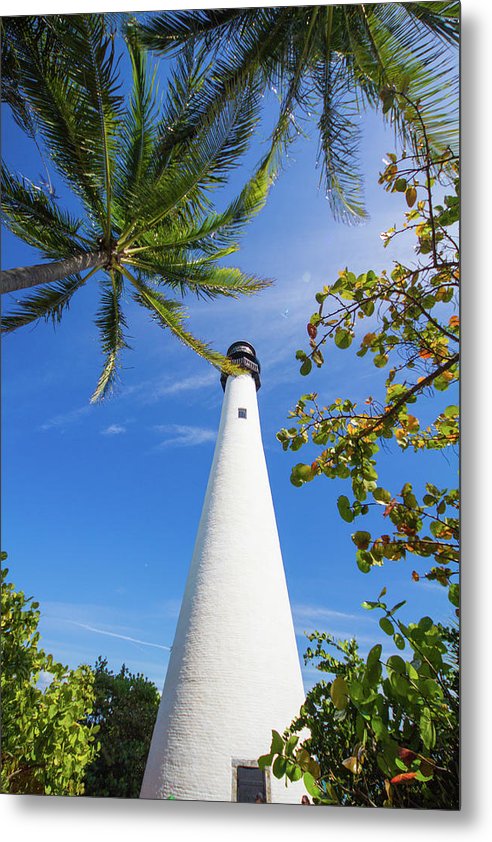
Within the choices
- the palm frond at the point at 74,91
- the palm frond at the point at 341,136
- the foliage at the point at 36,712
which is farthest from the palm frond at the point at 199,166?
the foliage at the point at 36,712

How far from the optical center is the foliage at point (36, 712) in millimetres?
2762

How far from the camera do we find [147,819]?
8.30 feet

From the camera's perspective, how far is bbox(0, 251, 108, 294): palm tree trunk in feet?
9.66

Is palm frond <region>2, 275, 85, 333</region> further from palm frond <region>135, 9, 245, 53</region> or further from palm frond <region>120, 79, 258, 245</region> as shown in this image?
palm frond <region>135, 9, 245, 53</region>

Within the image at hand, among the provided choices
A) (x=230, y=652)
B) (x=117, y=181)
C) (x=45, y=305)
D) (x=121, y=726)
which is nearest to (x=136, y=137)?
(x=117, y=181)

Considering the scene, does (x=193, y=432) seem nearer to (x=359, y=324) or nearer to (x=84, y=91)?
(x=359, y=324)

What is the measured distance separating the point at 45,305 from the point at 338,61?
2.41 meters

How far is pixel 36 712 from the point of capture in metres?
2.99

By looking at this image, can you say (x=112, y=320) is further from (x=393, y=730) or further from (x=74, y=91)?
(x=393, y=730)

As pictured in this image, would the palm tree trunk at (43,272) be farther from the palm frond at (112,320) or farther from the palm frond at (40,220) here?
the palm frond at (112,320)

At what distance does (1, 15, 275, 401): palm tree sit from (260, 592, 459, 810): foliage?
7.82 feet

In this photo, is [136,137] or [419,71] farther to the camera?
[136,137]

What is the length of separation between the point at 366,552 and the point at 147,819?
5.88 feet

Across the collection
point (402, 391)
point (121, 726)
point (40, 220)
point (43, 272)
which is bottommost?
point (121, 726)
